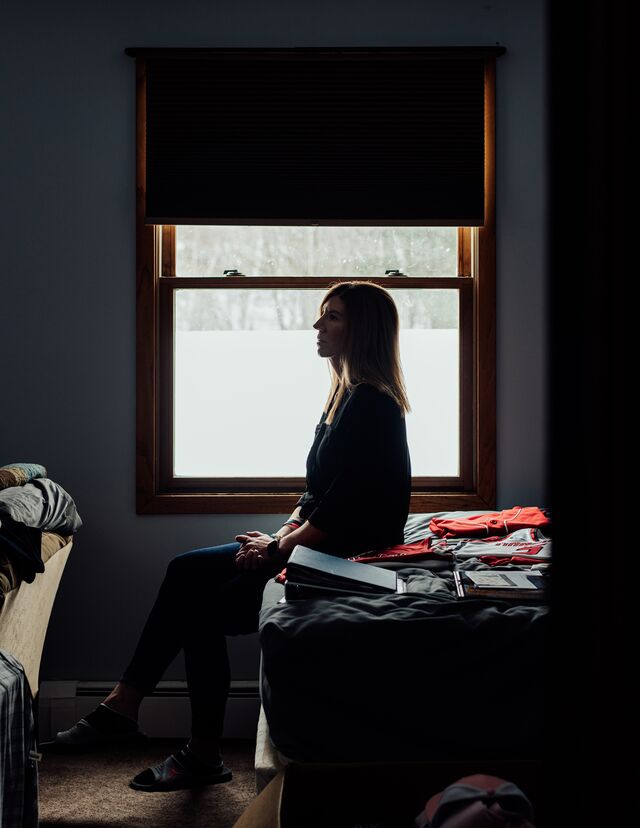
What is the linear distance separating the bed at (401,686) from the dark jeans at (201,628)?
68cm

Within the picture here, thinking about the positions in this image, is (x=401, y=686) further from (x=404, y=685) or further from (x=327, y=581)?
(x=327, y=581)

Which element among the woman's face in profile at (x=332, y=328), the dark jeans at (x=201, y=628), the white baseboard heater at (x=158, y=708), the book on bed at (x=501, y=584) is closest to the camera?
the book on bed at (x=501, y=584)

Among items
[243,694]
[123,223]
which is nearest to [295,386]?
[123,223]

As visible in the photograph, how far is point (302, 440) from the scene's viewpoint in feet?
9.64

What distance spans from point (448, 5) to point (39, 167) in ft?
5.36

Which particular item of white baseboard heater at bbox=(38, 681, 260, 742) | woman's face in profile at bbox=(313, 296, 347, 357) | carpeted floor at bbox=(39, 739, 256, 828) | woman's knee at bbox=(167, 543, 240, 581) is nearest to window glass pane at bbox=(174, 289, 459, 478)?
woman's face in profile at bbox=(313, 296, 347, 357)

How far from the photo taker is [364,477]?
6.82 ft

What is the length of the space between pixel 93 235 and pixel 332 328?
108 centimetres

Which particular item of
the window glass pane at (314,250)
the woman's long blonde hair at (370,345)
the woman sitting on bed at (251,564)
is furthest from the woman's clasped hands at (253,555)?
the window glass pane at (314,250)

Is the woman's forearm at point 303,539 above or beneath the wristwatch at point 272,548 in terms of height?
above

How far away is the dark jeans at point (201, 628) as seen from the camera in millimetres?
2102

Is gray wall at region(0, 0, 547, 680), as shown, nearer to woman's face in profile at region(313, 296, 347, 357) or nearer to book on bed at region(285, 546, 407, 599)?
woman's face in profile at region(313, 296, 347, 357)

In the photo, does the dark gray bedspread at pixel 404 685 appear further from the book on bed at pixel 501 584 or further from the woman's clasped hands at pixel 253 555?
the woman's clasped hands at pixel 253 555

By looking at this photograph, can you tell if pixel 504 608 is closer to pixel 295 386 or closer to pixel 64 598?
pixel 295 386
